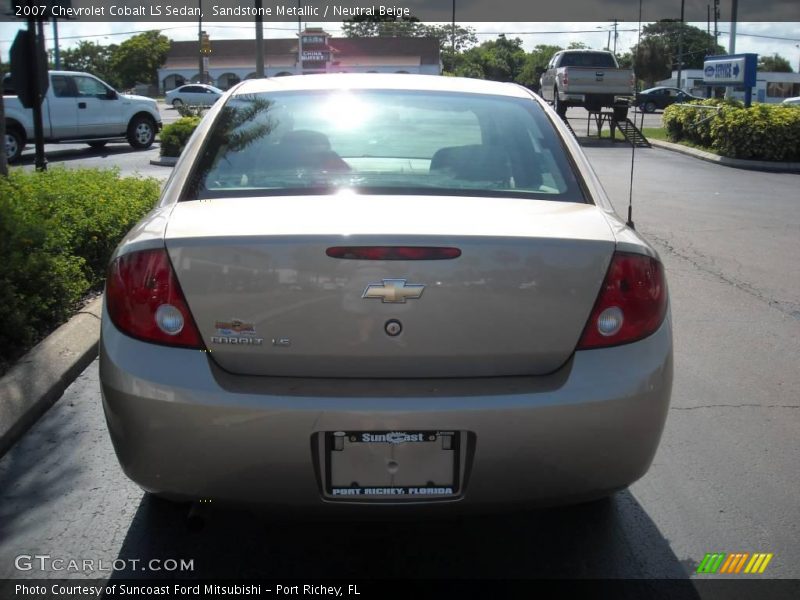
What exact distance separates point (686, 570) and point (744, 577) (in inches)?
7.9

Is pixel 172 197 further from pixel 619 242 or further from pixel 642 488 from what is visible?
pixel 642 488

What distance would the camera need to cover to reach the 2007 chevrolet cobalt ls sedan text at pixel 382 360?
265 centimetres

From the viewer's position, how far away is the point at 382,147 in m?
3.74

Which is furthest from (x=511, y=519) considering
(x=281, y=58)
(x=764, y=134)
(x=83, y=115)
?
(x=281, y=58)

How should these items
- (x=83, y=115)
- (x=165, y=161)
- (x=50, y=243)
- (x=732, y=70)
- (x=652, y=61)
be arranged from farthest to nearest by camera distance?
(x=652, y=61) < (x=732, y=70) < (x=83, y=115) < (x=165, y=161) < (x=50, y=243)

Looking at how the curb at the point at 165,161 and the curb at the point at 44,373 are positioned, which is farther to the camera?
the curb at the point at 165,161

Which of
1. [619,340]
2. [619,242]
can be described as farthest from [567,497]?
[619,242]

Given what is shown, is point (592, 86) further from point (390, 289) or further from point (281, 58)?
point (281, 58)

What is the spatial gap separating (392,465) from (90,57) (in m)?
95.1

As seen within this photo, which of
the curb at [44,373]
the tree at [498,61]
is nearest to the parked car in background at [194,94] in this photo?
the tree at [498,61]

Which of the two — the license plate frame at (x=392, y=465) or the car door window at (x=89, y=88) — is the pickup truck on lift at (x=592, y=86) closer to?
the car door window at (x=89, y=88)

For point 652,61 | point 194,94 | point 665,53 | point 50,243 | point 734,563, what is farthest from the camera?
point 665,53

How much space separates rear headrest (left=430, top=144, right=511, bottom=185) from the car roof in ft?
1.40

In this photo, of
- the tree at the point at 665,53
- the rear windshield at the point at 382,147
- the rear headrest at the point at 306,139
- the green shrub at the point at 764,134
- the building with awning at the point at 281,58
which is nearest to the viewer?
the rear windshield at the point at 382,147
